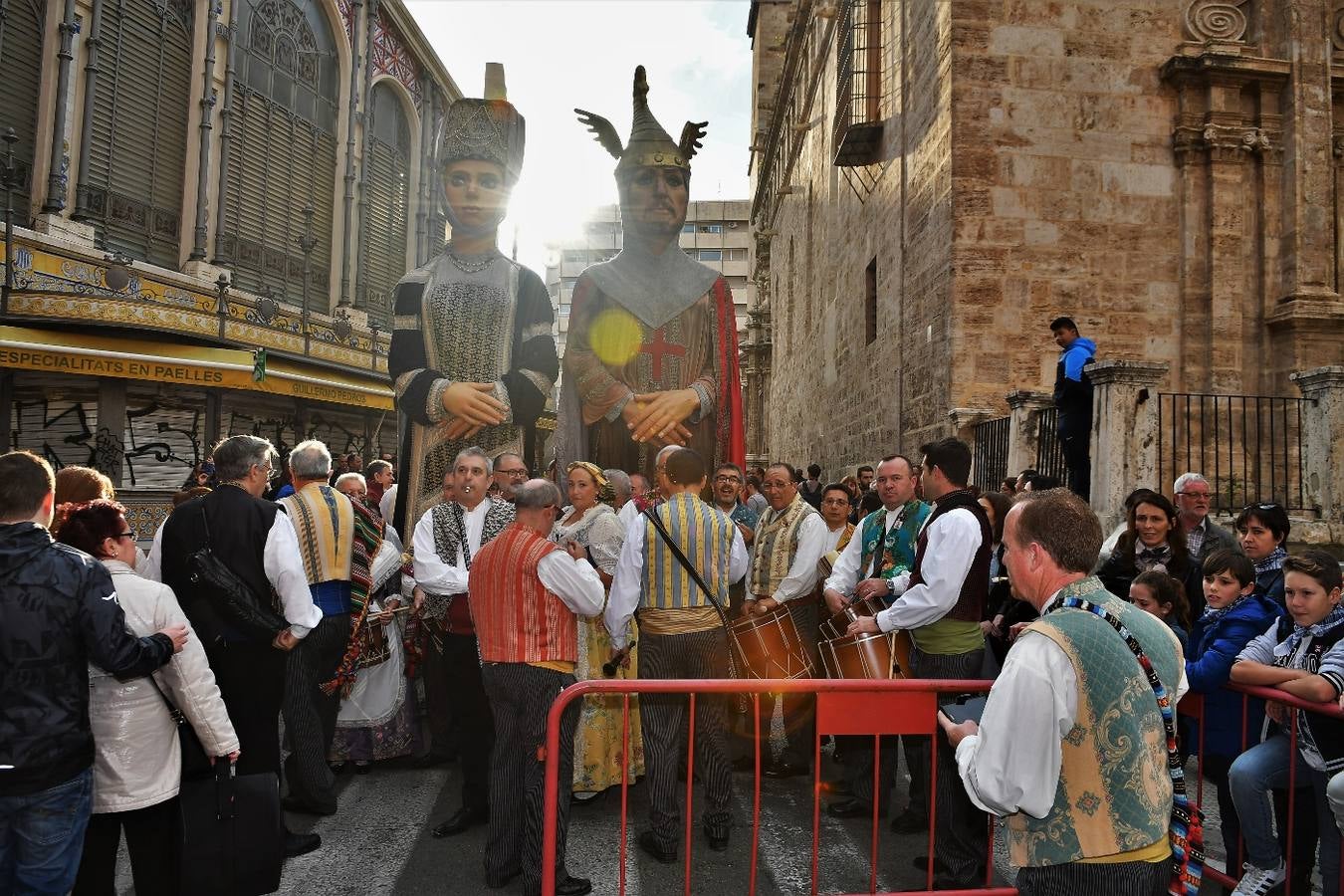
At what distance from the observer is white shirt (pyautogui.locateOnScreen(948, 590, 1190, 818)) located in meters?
1.98

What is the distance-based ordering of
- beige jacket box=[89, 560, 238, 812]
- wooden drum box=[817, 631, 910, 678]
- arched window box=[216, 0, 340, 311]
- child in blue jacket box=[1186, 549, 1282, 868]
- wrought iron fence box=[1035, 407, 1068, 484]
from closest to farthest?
1. beige jacket box=[89, 560, 238, 812]
2. child in blue jacket box=[1186, 549, 1282, 868]
3. wooden drum box=[817, 631, 910, 678]
4. wrought iron fence box=[1035, 407, 1068, 484]
5. arched window box=[216, 0, 340, 311]

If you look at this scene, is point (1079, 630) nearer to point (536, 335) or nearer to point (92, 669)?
point (92, 669)

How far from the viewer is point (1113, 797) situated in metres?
2.05

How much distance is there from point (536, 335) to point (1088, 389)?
18.3ft

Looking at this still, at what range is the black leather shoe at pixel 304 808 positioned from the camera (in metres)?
4.46

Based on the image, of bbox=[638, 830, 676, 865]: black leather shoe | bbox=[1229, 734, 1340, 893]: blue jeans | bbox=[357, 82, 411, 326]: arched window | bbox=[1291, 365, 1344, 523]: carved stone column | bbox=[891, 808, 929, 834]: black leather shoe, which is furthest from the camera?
bbox=[357, 82, 411, 326]: arched window

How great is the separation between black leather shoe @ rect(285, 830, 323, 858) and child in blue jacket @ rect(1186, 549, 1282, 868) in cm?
401

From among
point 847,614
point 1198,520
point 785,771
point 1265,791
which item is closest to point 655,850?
point 785,771

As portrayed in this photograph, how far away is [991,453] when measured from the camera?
10.1m

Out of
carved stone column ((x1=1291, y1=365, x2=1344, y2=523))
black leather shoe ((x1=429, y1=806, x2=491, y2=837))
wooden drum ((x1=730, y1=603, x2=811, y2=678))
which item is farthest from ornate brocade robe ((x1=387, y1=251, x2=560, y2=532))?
carved stone column ((x1=1291, y1=365, x2=1344, y2=523))

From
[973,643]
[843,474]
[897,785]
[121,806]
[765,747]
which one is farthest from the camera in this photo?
[843,474]

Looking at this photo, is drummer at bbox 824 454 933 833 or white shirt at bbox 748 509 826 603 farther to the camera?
white shirt at bbox 748 509 826 603

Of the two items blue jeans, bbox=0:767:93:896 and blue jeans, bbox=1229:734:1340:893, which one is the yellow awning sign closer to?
blue jeans, bbox=0:767:93:896

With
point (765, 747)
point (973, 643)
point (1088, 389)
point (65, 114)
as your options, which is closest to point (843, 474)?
point (1088, 389)
